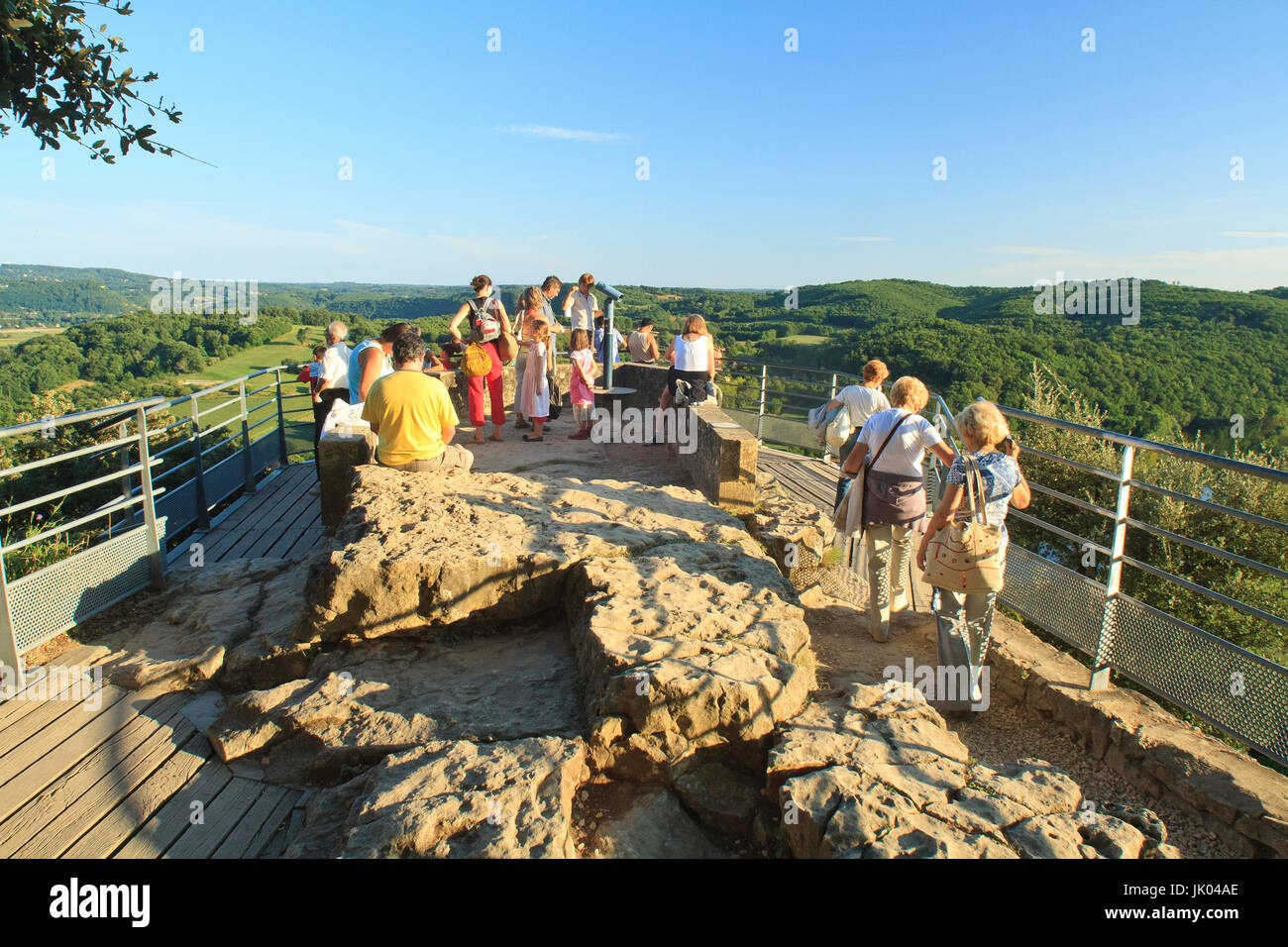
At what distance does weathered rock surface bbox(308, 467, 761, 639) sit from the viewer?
382cm

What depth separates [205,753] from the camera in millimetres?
3357

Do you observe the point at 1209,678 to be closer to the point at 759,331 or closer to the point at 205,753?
the point at 205,753

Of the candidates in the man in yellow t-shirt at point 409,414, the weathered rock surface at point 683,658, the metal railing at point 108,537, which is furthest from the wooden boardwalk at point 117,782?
the man in yellow t-shirt at point 409,414

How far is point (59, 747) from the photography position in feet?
11.0

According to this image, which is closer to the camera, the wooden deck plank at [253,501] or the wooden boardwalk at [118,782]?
the wooden boardwalk at [118,782]

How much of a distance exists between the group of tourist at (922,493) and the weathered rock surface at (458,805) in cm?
226

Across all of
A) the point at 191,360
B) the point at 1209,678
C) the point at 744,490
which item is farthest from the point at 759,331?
the point at 1209,678

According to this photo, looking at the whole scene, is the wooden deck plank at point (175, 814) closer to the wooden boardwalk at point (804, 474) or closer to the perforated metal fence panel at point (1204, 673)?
the perforated metal fence panel at point (1204, 673)

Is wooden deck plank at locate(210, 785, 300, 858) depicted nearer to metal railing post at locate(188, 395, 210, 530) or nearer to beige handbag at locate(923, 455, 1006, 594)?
beige handbag at locate(923, 455, 1006, 594)

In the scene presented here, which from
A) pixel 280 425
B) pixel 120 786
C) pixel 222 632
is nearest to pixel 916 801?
pixel 120 786

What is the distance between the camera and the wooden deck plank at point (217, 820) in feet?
9.15

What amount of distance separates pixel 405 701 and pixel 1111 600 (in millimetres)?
3735

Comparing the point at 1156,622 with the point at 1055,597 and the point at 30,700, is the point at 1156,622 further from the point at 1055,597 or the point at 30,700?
the point at 30,700

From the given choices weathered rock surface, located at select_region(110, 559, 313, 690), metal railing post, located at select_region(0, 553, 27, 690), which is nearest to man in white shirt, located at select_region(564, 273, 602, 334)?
weathered rock surface, located at select_region(110, 559, 313, 690)
